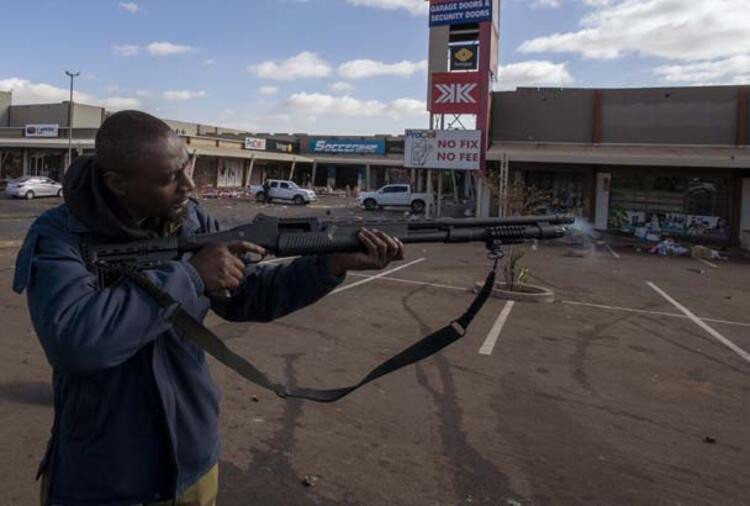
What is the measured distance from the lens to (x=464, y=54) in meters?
26.9

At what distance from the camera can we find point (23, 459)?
3.95 meters

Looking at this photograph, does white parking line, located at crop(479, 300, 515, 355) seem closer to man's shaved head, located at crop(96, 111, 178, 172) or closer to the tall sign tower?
man's shaved head, located at crop(96, 111, 178, 172)

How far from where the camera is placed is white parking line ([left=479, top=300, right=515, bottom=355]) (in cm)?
730

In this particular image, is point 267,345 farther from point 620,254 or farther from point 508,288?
point 620,254

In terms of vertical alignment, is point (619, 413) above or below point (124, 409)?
below

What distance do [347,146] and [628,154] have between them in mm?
35615

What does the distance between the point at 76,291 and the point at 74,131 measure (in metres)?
52.3

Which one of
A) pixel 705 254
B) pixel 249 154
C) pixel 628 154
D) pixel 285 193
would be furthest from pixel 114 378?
pixel 249 154

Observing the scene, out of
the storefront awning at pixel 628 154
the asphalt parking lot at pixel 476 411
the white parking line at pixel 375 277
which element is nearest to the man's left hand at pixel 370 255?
the asphalt parking lot at pixel 476 411

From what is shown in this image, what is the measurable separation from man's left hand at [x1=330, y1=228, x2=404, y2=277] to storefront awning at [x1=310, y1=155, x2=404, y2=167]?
50.4m

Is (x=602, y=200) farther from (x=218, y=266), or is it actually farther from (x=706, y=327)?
(x=218, y=266)

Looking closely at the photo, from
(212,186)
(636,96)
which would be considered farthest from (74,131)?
(636,96)

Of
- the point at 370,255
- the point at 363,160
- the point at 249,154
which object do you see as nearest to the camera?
the point at 370,255

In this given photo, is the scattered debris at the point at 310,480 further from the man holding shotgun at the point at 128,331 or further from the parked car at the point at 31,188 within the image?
the parked car at the point at 31,188
